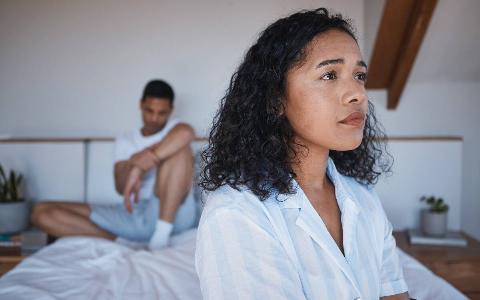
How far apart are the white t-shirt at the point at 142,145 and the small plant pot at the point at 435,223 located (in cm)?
150

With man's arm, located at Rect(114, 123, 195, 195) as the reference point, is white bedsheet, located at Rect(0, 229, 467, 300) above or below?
below

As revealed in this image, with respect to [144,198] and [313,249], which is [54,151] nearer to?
[144,198]

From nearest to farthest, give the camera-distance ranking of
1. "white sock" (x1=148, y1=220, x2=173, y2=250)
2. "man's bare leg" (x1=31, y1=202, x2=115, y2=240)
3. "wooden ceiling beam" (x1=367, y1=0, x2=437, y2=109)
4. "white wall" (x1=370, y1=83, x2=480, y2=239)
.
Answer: "white sock" (x1=148, y1=220, x2=173, y2=250) → "wooden ceiling beam" (x1=367, y1=0, x2=437, y2=109) → "man's bare leg" (x1=31, y1=202, x2=115, y2=240) → "white wall" (x1=370, y1=83, x2=480, y2=239)

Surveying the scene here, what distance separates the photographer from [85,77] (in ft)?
9.18

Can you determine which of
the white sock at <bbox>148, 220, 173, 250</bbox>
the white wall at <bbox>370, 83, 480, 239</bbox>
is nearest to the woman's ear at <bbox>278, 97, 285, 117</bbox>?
the white sock at <bbox>148, 220, 173, 250</bbox>

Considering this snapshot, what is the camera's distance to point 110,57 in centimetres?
279

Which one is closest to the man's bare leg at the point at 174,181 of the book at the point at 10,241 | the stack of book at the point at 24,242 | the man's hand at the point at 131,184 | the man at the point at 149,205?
the man at the point at 149,205

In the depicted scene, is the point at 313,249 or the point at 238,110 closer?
the point at 313,249

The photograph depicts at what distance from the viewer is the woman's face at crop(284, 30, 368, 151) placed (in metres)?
0.86

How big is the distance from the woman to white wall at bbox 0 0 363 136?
1818 mm

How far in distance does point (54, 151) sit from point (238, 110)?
2.08m

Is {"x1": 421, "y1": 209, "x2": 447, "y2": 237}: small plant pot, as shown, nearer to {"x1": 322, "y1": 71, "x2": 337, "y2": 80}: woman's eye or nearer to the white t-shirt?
the white t-shirt

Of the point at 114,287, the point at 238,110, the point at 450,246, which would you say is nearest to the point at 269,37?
the point at 238,110

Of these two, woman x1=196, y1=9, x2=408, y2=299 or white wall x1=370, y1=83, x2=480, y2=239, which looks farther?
white wall x1=370, y1=83, x2=480, y2=239
